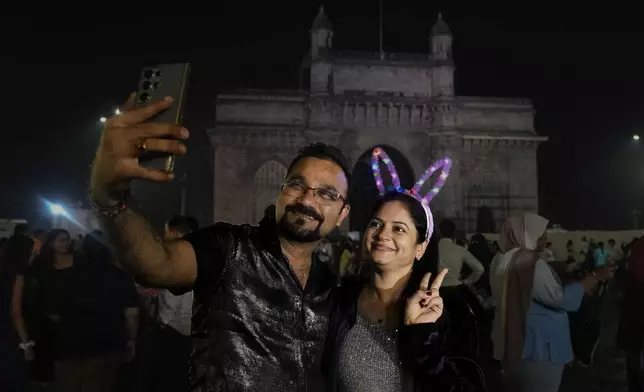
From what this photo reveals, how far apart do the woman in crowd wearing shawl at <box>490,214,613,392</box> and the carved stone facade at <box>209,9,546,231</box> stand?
26310mm

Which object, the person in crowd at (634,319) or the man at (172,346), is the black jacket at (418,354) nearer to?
the man at (172,346)

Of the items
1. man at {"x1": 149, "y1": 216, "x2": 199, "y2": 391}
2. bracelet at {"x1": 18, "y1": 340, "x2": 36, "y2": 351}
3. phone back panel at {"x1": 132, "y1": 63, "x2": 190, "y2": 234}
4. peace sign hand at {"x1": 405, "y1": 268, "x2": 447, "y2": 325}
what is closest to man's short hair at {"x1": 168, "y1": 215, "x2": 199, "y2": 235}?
man at {"x1": 149, "y1": 216, "x2": 199, "y2": 391}

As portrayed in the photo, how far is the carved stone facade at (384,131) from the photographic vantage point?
103ft

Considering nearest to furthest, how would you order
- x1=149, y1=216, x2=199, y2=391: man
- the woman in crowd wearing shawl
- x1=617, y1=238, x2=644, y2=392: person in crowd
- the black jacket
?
the black jacket < the woman in crowd wearing shawl < x1=149, y1=216, x2=199, y2=391: man < x1=617, y1=238, x2=644, y2=392: person in crowd

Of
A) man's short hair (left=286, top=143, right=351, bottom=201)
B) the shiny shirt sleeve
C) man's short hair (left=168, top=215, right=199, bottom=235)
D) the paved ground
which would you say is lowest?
the paved ground

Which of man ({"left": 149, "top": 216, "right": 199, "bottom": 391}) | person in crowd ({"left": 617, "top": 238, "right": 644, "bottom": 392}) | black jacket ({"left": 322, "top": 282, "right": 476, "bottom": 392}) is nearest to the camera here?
black jacket ({"left": 322, "top": 282, "right": 476, "bottom": 392})

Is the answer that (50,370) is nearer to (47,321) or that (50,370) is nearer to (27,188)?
(47,321)

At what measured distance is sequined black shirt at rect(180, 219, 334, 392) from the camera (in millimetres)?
2170

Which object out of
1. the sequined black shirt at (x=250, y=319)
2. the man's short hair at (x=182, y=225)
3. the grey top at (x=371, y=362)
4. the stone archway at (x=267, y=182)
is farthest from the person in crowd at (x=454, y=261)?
the stone archway at (x=267, y=182)

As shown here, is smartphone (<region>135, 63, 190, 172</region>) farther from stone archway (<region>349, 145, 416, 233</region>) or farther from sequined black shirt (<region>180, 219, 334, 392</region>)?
stone archway (<region>349, 145, 416, 233</region>)

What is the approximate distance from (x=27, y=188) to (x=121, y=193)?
35.3 m

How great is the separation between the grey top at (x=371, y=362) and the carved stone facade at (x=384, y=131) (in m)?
28.7

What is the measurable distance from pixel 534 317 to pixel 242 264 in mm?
3357

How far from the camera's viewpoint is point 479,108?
33.3m
